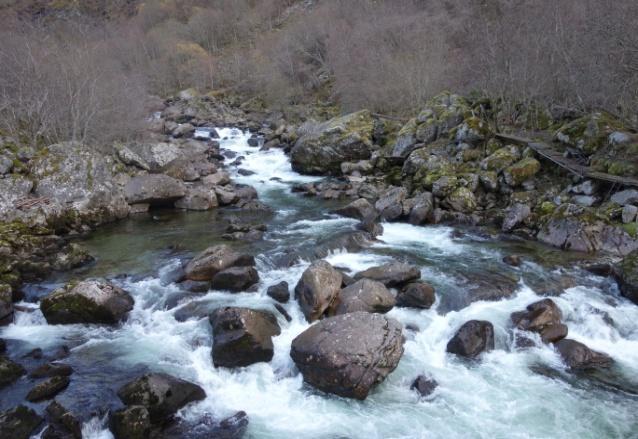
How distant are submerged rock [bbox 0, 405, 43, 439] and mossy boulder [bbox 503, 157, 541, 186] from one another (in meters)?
16.0

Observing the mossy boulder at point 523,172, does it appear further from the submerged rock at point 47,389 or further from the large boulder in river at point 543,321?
the submerged rock at point 47,389

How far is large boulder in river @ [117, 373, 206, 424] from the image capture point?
26.3 feet

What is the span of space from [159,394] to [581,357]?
7.94 m

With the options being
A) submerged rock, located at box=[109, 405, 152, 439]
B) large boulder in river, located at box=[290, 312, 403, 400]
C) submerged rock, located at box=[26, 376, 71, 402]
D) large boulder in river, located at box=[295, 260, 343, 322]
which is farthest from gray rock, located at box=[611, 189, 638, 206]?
submerged rock, located at box=[26, 376, 71, 402]

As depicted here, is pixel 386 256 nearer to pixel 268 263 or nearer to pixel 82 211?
pixel 268 263

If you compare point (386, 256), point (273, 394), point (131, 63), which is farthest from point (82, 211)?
point (131, 63)

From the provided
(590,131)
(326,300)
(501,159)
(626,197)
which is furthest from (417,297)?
(590,131)

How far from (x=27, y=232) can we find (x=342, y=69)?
25748 millimetres

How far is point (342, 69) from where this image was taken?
1417 inches

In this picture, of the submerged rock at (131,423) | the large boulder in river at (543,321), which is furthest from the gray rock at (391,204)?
the submerged rock at (131,423)

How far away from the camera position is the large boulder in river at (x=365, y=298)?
1082 centimetres

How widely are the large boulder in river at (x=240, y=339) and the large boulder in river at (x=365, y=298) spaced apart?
1.87 meters

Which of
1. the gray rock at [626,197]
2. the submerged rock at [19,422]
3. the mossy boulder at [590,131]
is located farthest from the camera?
the mossy boulder at [590,131]

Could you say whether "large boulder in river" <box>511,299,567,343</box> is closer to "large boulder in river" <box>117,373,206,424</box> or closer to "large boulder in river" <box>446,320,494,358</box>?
"large boulder in river" <box>446,320,494,358</box>
